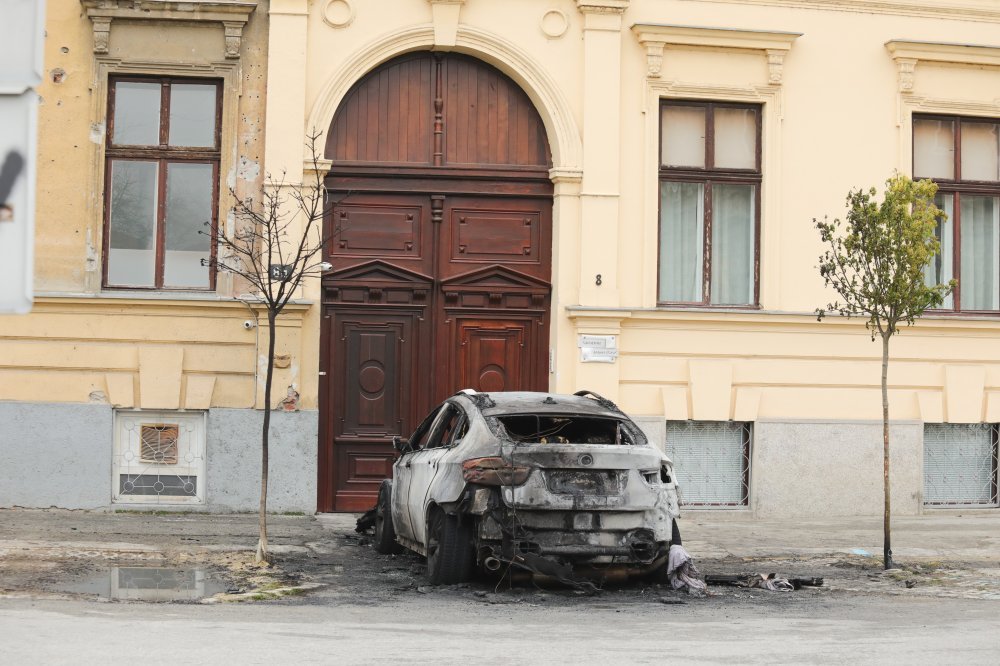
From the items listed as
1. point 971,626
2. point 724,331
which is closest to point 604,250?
point 724,331

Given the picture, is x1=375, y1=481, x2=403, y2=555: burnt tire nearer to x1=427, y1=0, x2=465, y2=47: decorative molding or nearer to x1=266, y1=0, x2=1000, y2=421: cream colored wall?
x1=266, y1=0, x2=1000, y2=421: cream colored wall

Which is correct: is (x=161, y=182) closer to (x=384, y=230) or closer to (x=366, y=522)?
(x=384, y=230)

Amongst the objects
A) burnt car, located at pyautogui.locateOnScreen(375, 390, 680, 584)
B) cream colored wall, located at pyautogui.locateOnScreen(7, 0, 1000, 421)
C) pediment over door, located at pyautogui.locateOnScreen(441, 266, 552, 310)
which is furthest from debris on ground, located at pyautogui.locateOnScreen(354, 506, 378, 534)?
pediment over door, located at pyautogui.locateOnScreen(441, 266, 552, 310)

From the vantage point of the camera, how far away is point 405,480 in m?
11.8

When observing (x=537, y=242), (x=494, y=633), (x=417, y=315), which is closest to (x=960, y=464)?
(x=537, y=242)

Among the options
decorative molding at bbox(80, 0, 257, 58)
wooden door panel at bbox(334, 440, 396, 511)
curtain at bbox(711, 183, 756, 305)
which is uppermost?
decorative molding at bbox(80, 0, 257, 58)

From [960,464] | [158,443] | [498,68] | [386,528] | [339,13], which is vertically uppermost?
[339,13]

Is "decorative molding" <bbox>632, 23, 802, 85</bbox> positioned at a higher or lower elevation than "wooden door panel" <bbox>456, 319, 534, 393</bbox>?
higher

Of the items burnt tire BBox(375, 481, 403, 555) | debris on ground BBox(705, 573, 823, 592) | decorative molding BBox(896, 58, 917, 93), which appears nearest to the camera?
debris on ground BBox(705, 573, 823, 592)

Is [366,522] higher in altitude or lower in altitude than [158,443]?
lower

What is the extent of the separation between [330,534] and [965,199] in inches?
362

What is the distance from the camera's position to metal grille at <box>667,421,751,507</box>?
16.1 meters

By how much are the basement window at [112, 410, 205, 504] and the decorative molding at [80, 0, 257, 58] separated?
4211 millimetres

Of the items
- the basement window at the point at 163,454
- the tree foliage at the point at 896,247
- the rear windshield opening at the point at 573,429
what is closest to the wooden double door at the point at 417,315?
the basement window at the point at 163,454
